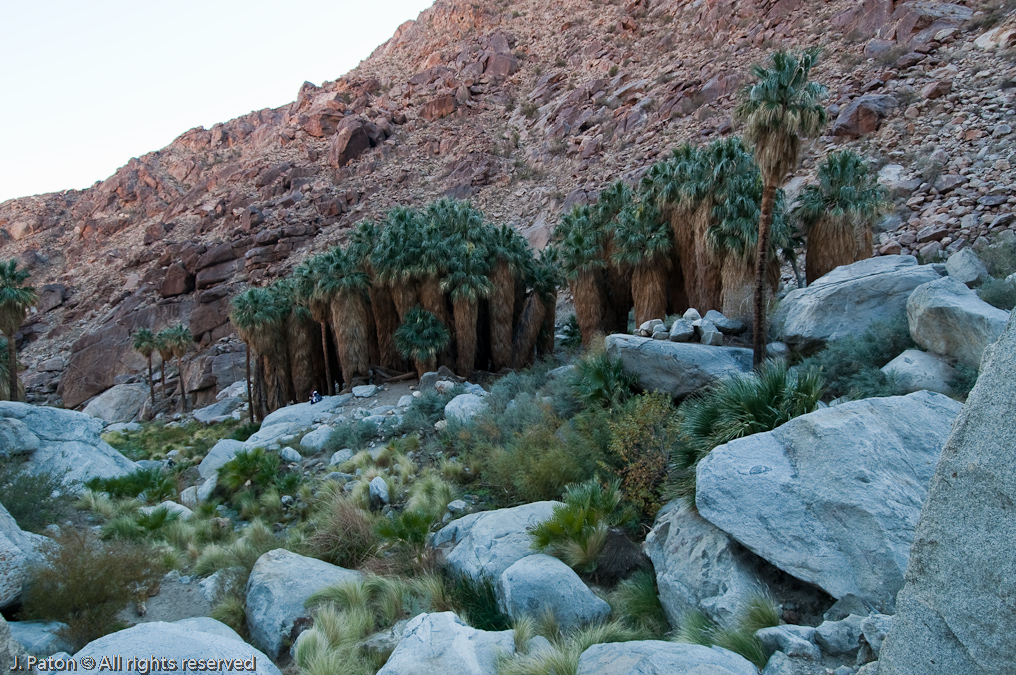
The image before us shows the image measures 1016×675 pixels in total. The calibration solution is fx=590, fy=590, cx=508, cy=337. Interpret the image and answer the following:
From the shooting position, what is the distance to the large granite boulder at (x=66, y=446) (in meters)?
16.2

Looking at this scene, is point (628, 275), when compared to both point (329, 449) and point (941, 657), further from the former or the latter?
point (941, 657)

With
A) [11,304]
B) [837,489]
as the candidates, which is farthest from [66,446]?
[11,304]

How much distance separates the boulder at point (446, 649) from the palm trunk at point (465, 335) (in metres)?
24.1

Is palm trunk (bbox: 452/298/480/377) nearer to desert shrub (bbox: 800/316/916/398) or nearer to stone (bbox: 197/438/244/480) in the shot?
stone (bbox: 197/438/244/480)

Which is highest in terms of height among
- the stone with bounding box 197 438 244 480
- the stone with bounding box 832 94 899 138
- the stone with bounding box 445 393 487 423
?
the stone with bounding box 832 94 899 138

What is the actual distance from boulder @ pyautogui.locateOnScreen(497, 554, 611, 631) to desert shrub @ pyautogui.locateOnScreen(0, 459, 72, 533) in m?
10.1

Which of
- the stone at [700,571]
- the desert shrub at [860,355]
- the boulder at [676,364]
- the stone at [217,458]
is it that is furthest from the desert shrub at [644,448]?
the stone at [217,458]

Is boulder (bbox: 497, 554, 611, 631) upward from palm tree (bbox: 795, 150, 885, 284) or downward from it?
downward

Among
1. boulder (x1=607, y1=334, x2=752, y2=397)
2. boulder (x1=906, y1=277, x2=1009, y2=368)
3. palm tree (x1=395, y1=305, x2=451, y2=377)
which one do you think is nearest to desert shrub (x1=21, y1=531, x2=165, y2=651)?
boulder (x1=607, y1=334, x2=752, y2=397)

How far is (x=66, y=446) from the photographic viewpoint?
1700 cm

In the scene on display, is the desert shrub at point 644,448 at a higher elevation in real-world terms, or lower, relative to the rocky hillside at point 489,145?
lower

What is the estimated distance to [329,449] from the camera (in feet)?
68.4

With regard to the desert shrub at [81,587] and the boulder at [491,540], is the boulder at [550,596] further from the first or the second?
the desert shrub at [81,587]

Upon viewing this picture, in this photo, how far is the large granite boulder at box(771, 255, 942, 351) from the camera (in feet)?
49.1
